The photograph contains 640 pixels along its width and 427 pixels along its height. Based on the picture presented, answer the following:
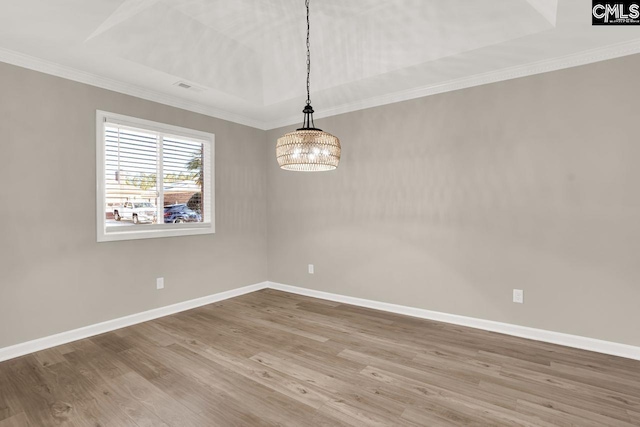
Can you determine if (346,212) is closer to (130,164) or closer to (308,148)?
(308,148)

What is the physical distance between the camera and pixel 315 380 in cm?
233

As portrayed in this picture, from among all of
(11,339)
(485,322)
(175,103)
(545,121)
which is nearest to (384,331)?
(485,322)

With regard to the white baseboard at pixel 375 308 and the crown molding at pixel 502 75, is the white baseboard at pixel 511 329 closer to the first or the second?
the white baseboard at pixel 375 308

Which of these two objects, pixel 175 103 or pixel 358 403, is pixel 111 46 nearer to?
pixel 175 103

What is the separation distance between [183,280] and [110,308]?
0.83 m

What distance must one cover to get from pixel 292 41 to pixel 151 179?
2241mm

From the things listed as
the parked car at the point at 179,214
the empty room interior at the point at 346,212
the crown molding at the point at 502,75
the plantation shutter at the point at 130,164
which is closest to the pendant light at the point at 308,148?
the empty room interior at the point at 346,212

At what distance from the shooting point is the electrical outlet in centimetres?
308

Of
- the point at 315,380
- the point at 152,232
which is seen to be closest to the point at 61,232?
the point at 152,232

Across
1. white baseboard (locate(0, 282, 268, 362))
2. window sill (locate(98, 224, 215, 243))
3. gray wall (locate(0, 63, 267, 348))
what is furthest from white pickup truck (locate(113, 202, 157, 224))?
white baseboard (locate(0, 282, 268, 362))

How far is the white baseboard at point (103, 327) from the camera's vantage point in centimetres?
275

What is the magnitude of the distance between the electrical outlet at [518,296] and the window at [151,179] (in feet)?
11.8

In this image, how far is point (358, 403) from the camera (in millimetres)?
2055

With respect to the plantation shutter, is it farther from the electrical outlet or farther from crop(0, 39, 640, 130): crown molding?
the electrical outlet
